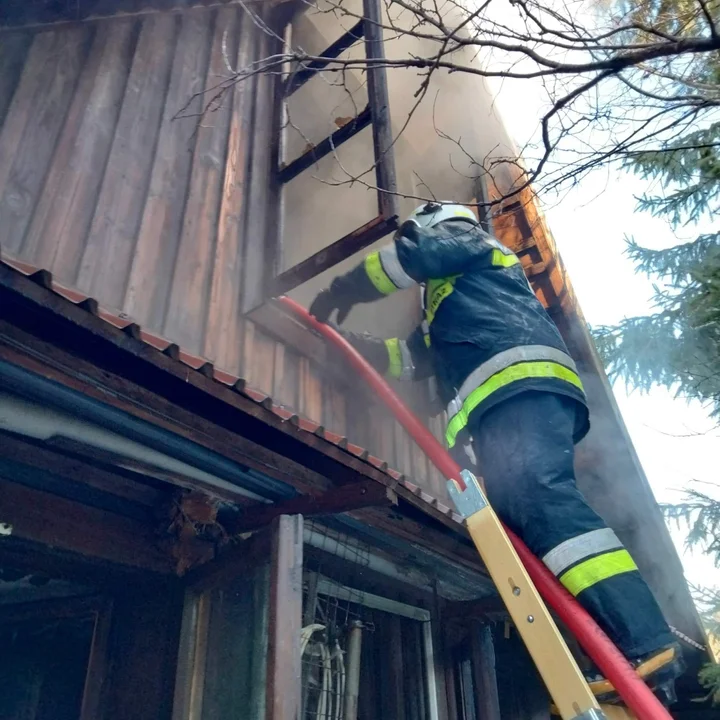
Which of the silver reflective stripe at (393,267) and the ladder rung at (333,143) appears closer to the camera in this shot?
the silver reflective stripe at (393,267)

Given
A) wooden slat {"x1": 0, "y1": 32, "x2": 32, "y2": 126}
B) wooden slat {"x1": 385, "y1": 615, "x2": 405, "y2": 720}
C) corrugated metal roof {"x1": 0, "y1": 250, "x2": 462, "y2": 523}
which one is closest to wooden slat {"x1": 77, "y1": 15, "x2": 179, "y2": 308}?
wooden slat {"x1": 0, "y1": 32, "x2": 32, "y2": 126}

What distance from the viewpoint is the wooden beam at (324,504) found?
2.43m

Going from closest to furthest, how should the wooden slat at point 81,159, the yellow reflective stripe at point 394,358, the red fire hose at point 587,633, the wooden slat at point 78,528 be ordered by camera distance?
the red fire hose at point 587,633 < the wooden slat at point 78,528 < the wooden slat at point 81,159 < the yellow reflective stripe at point 394,358

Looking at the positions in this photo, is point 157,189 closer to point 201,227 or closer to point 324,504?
point 201,227

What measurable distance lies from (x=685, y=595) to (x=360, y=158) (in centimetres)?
497

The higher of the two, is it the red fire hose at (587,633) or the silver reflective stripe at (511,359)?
the silver reflective stripe at (511,359)

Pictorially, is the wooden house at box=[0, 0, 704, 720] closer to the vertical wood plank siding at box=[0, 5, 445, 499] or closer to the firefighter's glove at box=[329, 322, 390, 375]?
the vertical wood plank siding at box=[0, 5, 445, 499]

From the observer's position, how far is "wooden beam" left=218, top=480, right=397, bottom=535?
7.96 ft

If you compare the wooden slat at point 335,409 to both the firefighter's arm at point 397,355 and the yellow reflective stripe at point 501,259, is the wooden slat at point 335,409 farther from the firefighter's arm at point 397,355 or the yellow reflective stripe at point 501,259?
the yellow reflective stripe at point 501,259

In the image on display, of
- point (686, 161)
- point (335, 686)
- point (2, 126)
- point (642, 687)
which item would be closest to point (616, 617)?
point (642, 687)

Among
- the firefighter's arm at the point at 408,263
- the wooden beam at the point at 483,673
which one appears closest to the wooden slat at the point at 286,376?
the firefighter's arm at the point at 408,263

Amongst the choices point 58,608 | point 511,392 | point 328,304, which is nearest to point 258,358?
point 328,304

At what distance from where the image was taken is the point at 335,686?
3059 mm

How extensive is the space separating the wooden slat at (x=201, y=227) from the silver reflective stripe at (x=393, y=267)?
1.11 meters
